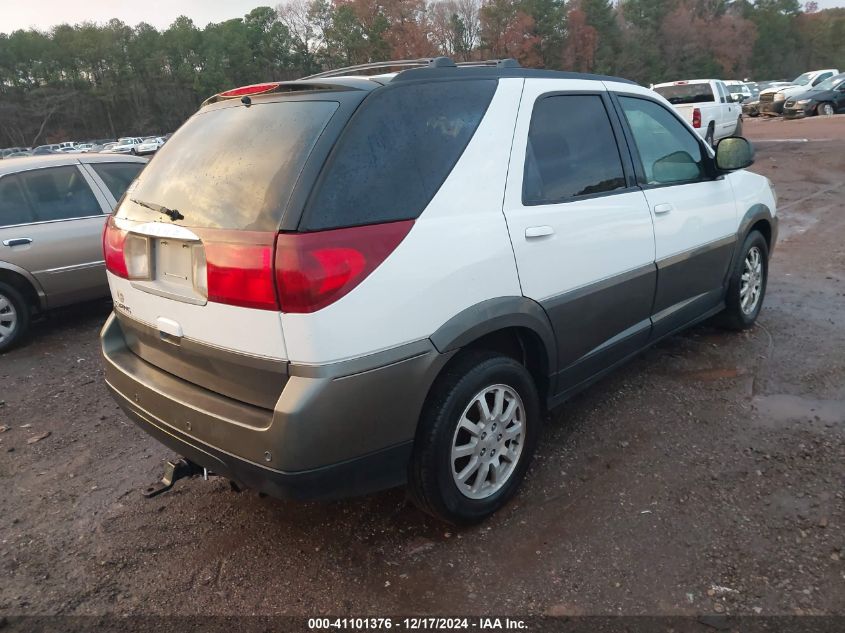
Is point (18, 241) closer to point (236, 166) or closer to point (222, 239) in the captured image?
point (236, 166)

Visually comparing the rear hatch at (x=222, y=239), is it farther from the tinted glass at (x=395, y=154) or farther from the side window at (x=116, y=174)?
the side window at (x=116, y=174)

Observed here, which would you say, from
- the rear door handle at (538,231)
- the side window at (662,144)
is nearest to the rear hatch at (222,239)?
the rear door handle at (538,231)

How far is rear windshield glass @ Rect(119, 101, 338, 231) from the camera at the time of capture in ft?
7.37

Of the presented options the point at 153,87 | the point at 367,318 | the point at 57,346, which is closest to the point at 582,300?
the point at 367,318

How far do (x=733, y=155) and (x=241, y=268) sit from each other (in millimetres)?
3424

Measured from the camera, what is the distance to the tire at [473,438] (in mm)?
2508

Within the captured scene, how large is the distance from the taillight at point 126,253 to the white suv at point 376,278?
1cm

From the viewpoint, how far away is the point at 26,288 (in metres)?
5.64

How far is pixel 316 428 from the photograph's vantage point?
2.16 meters

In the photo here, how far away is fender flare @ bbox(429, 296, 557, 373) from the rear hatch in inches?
25.2

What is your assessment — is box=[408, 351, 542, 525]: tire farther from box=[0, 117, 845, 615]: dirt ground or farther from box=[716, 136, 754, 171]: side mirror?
box=[716, 136, 754, 171]: side mirror

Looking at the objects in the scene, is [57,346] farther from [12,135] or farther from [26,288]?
[12,135]

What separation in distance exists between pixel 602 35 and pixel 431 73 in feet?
267

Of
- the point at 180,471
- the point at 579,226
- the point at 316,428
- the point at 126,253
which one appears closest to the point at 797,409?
the point at 579,226
